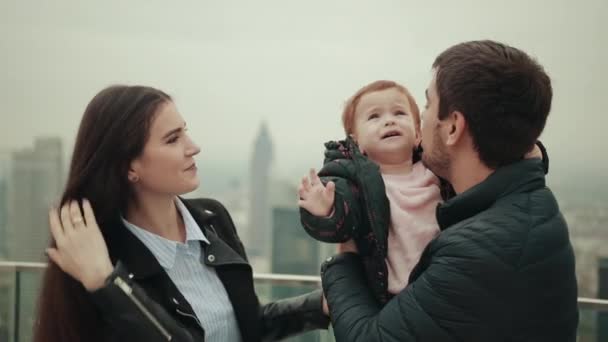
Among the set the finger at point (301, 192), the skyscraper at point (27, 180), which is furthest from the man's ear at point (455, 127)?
the skyscraper at point (27, 180)

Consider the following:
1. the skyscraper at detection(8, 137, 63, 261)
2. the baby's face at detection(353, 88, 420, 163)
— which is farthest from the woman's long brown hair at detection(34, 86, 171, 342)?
the skyscraper at detection(8, 137, 63, 261)

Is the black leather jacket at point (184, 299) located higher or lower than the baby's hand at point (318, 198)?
lower

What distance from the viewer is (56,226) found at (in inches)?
46.7

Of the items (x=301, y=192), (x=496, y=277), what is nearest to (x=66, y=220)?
(x=301, y=192)

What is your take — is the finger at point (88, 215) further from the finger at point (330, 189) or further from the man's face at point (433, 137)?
the man's face at point (433, 137)

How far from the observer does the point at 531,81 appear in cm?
104

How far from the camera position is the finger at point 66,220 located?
3.85 ft

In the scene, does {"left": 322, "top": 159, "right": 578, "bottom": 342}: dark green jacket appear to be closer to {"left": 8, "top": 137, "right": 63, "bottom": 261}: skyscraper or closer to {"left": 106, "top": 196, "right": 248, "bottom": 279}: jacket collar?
{"left": 106, "top": 196, "right": 248, "bottom": 279}: jacket collar

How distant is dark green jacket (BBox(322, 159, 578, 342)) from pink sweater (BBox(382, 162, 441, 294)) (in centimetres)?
17

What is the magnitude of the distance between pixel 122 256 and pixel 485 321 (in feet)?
2.44

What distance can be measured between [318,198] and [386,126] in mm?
258

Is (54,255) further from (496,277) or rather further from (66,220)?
(496,277)

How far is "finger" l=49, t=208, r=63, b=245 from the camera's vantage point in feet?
3.83

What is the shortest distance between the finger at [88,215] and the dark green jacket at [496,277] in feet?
1.81
